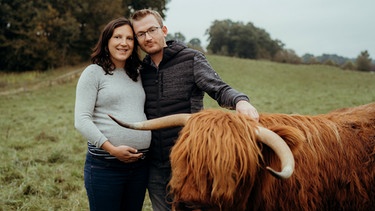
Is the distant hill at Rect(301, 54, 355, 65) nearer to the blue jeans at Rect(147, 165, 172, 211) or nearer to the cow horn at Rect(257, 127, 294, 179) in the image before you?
the blue jeans at Rect(147, 165, 172, 211)

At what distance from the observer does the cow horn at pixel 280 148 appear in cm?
219

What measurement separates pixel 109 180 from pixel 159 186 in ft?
1.85

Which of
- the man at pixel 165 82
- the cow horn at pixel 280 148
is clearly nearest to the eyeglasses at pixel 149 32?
the man at pixel 165 82

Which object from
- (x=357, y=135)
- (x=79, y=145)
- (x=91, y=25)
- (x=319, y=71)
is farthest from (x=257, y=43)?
(x=357, y=135)

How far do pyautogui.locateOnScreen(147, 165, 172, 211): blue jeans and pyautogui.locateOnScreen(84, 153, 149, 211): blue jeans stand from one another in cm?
18

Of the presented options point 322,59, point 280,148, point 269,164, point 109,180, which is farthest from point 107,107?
point 322,59

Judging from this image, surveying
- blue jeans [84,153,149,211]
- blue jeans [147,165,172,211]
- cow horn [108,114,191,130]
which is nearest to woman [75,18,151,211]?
blue jeans [84,153,149,211]

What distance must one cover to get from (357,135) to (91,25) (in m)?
35.4

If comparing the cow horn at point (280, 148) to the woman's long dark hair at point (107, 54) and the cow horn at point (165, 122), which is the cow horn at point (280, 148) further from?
the woman's long dark hair at point (107, 54)

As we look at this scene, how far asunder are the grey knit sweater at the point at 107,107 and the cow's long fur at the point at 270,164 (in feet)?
2.46

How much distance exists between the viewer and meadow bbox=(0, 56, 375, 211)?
6043mm

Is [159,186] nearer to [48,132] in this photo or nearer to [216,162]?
[216,162]

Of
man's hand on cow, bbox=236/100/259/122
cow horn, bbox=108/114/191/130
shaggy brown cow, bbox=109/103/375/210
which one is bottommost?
shaggy brown cow, bbox=109/103/375/210

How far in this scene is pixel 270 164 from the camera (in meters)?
2.65
